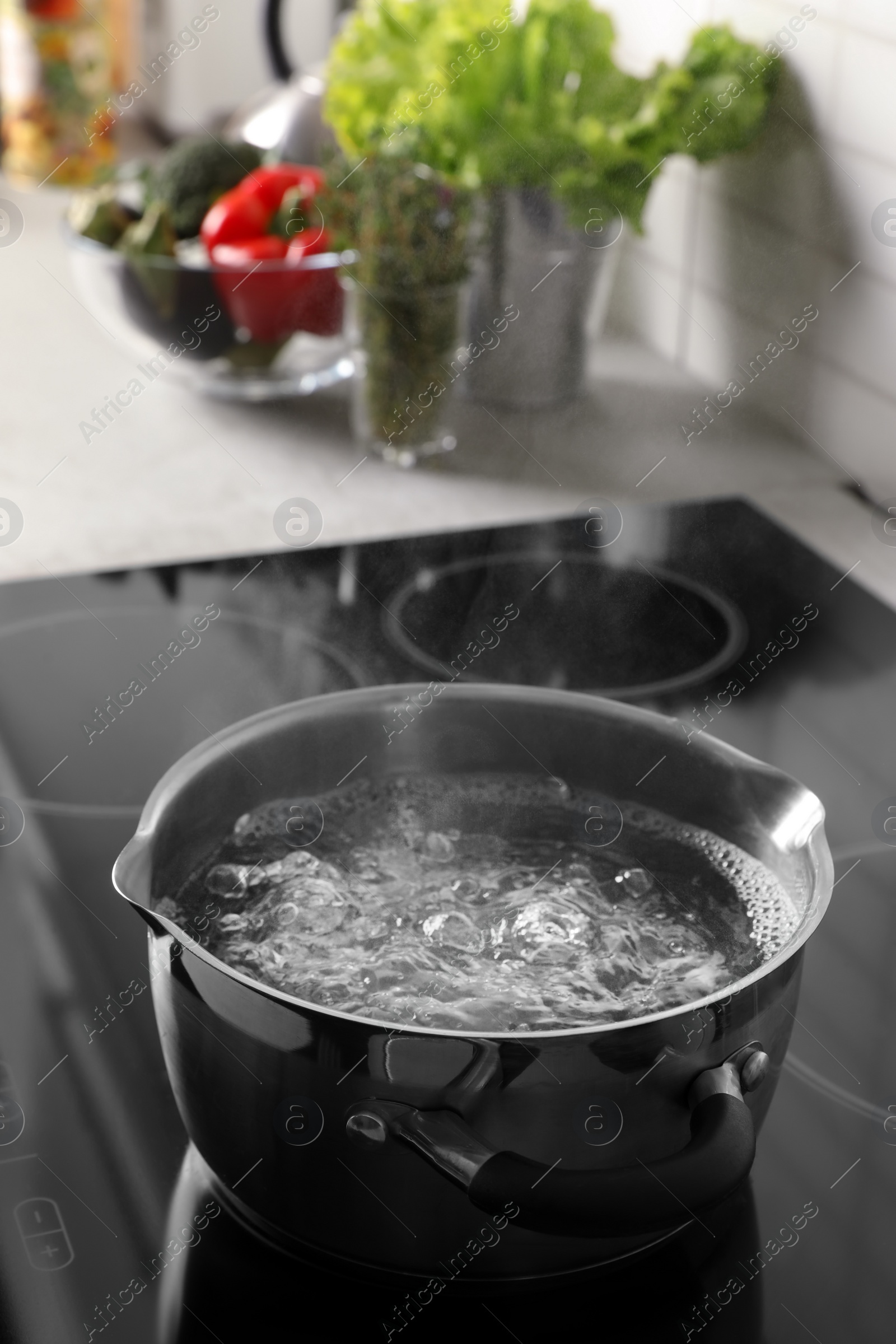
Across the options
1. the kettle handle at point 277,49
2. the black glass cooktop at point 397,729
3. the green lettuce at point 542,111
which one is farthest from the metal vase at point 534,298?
the kettle handle at point 277,49

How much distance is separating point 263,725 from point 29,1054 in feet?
0.35

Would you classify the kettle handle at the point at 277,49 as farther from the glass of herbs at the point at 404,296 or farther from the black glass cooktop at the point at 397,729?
the black glass cooktop at the point at 397,729

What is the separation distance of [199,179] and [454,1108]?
640 mm

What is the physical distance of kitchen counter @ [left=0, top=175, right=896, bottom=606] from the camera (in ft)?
2.09

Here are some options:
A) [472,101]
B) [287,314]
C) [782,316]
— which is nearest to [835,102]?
[782,316]

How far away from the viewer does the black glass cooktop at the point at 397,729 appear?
300 mm

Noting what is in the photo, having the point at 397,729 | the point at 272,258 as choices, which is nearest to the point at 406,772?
the point at 397,729

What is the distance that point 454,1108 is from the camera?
0.26m

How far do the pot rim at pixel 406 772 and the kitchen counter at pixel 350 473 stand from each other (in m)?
0.27

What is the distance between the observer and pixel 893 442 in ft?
1.85

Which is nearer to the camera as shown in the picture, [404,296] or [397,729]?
[397,729]

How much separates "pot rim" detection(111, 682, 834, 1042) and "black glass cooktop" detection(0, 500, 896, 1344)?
0.05 meters

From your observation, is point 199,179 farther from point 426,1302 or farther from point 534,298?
point 426,1302

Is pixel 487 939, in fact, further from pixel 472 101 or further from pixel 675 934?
pixel 472 101
